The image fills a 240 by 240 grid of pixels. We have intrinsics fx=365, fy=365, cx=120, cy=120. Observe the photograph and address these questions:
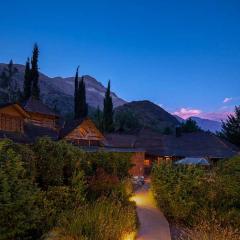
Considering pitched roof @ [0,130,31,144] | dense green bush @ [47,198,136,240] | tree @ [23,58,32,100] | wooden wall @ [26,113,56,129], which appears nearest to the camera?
dense green bush @ [47,198,136,240]

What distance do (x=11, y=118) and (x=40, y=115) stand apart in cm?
1045

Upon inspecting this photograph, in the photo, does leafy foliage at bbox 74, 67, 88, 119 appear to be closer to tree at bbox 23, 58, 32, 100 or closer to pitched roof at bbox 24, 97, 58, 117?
tree at bbox 23, 58, 32, 100

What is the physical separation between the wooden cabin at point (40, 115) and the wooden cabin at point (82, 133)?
1848 mm

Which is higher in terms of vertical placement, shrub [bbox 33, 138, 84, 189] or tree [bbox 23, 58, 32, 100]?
tree [bbox 23, 58, 32, 100]

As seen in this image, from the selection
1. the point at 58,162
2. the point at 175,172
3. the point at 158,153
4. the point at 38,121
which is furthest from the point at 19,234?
the point at 158,153

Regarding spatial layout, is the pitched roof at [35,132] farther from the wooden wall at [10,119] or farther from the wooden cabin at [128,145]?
the wooden cabin at [128,145]

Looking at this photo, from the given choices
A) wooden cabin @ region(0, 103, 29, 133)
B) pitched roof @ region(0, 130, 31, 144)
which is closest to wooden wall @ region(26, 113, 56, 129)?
wooden cabin @ region(0, 103, 29, 133)

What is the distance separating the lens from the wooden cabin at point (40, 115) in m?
40.4

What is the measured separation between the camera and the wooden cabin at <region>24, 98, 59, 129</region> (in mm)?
40403

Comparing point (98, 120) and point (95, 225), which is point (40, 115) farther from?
point (95, 225)

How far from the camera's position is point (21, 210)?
865cm

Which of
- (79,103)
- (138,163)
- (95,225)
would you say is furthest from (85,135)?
(95,225)

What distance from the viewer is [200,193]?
1659cm

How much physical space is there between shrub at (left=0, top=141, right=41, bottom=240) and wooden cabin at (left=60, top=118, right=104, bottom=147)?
31666 mm
